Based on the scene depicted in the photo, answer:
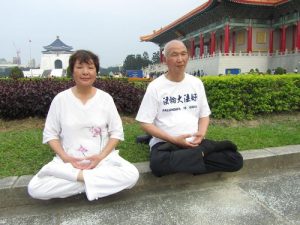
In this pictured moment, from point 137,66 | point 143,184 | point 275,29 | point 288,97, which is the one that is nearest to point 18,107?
point 143,184

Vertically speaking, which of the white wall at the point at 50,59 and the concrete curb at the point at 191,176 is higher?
the white wall at the point at 50,59

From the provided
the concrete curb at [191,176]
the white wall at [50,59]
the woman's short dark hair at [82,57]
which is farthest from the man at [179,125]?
the white wall at [50,59]

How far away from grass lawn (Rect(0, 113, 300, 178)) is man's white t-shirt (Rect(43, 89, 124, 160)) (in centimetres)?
57

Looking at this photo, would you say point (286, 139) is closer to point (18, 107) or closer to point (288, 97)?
point (288, 97)

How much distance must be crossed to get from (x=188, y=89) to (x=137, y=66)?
66630 mm

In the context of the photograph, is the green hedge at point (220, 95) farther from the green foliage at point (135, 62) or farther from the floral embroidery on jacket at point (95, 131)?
the green foliage at point (135, 62)

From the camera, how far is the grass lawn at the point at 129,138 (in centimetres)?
316

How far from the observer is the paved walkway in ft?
7.88

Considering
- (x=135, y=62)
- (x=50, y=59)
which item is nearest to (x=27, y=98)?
(x=135, y=62)

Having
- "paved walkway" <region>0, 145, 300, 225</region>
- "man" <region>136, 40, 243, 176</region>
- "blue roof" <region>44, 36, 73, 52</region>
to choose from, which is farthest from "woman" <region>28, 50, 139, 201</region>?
"blue roof" <region>44, 36, 73, 52</region>

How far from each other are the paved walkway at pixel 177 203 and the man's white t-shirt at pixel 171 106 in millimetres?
428

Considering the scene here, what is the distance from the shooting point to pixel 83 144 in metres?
2.60

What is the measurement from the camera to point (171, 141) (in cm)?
283

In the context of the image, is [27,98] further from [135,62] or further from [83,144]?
[135,62]
